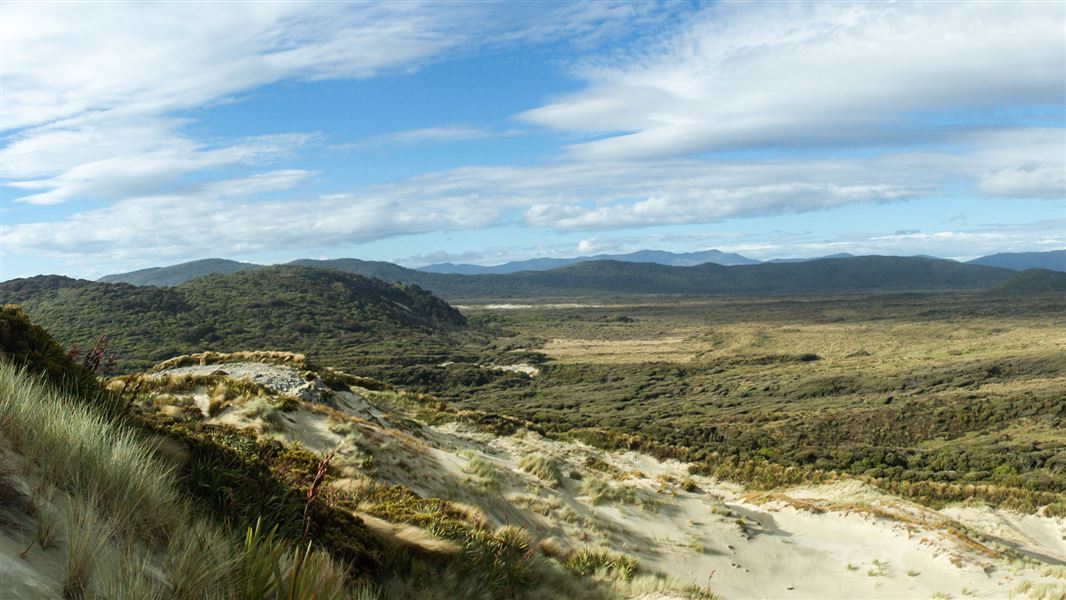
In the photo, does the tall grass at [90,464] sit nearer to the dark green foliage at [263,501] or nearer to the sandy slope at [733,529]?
the dark green foliage at [263,501]

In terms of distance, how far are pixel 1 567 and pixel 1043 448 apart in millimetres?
35810

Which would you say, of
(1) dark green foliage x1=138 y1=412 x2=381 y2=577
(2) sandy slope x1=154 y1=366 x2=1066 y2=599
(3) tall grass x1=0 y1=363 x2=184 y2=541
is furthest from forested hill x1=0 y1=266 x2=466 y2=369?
(3) tall grass x1=0 y1=363 x2=184 y2=541

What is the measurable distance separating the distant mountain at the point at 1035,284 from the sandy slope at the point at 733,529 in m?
185

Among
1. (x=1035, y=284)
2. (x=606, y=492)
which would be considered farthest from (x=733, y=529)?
(x=1035, y=284)

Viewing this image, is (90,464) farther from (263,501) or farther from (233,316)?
(233,316)

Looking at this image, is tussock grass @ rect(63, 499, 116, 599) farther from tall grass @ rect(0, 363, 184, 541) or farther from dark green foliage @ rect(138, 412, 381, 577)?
dark green foliage @ rect(138, 412, 381, 577)

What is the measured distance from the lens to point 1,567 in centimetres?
289

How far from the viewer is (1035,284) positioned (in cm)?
17438

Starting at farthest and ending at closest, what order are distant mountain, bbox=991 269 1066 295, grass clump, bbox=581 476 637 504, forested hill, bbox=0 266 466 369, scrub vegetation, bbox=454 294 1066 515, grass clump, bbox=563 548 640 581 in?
distant mountain, bbox=991 269 1066 295, forested hill, bbox=0 266 466 369, scrub vegetation, bbox=454 294 1066 515, grass clump, bbox=581 476 637 504, grass clump, bbox=563 548 640 581

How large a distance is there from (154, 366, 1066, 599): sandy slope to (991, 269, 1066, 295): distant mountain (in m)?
185

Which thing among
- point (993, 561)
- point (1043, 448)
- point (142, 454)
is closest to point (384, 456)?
point (142, 454)

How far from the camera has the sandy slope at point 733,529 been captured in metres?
12.4

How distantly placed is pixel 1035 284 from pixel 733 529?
20664cm

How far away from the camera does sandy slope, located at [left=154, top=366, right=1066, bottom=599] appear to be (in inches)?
488
